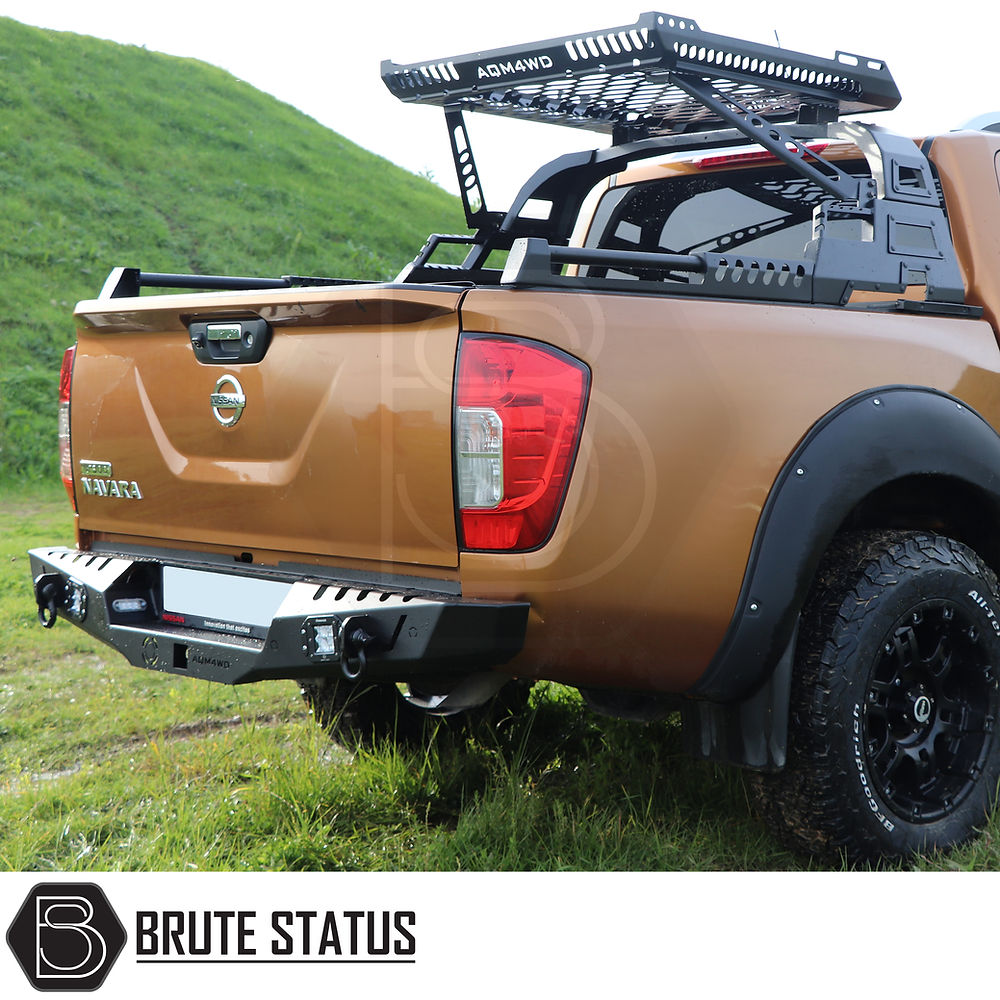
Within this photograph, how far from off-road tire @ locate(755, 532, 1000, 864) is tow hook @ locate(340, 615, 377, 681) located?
104cm

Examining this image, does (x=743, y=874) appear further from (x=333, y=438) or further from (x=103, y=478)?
(x=103, y=478)

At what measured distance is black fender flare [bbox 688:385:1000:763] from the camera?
8.38 feet

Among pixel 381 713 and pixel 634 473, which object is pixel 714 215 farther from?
pixel 381 713

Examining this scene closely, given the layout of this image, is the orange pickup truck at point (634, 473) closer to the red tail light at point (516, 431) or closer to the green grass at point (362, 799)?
the red tail light at point (516, 431)

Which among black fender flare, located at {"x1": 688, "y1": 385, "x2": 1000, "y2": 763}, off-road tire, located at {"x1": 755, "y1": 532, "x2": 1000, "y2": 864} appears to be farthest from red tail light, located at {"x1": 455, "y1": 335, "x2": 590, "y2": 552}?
off-road tire, located at {"x1": 755, "y1": 532, "x2": 1000, "y2": 864}

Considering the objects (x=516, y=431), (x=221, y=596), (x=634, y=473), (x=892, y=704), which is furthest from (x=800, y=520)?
(x=221, y=596)

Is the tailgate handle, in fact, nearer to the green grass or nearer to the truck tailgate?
the truck tailgate

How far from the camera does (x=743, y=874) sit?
2.62m

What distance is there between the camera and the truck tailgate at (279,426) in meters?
2.41

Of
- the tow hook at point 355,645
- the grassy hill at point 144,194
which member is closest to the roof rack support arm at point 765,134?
the tow hook at point 355,645

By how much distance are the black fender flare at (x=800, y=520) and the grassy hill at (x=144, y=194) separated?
390 inches

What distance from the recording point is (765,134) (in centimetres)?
298

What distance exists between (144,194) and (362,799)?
18.5m

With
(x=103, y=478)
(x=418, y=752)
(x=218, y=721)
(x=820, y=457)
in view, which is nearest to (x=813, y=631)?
(x=820, y=457)
